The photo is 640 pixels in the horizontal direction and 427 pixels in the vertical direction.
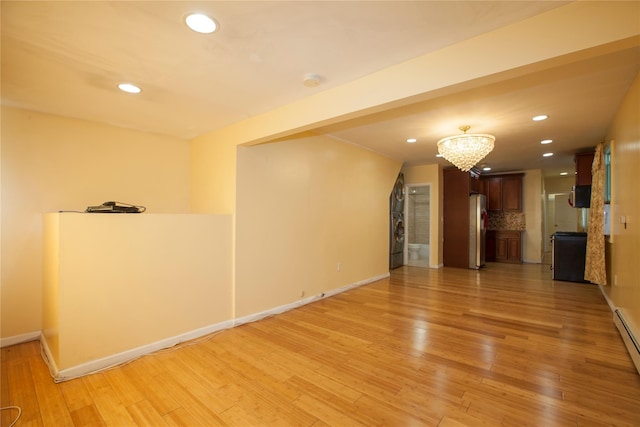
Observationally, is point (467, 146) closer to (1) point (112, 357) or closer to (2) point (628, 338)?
(2) point (628, 338)

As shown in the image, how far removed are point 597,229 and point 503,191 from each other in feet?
12.4

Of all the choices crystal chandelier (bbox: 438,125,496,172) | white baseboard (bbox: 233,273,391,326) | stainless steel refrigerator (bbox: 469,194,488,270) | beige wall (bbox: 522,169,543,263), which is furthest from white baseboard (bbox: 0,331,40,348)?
beige wall (bbox: 522,169,543,263)

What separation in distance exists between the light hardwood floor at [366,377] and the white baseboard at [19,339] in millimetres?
137

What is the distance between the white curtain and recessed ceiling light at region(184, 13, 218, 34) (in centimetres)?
524

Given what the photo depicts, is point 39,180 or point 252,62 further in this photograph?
point 39,180

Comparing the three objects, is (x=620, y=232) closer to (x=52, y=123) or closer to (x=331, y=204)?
(x=331, y=204)

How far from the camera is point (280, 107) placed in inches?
115

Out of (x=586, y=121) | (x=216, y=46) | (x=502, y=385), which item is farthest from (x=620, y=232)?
(x=216, y=46)

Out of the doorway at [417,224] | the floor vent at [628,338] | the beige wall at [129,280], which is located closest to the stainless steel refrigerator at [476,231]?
the doorway at [417,224]

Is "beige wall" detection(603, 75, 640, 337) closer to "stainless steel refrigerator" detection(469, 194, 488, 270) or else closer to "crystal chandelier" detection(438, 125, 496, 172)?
"crystal chandelier" detection(438, 125, 496, 172)

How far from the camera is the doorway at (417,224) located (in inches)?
286

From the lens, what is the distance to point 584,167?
5.21 metres

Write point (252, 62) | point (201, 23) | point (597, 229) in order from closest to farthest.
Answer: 1. point (201, 23)
2. point (252, 62)
3. point (597, 229)

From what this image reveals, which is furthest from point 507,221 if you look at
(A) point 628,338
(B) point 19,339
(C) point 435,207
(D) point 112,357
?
(B) point 19,339
